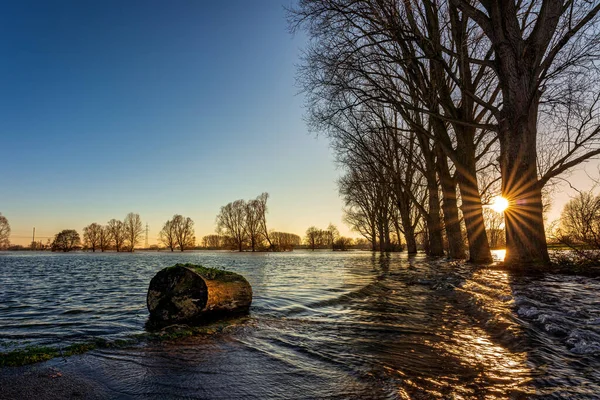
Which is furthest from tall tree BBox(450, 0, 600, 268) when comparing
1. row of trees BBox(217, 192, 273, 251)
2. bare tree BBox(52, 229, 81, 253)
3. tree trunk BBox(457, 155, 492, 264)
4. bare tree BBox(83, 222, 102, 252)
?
bare tree BBox(83, 222, 102, 252)

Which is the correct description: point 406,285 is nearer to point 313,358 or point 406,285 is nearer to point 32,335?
point 313,358

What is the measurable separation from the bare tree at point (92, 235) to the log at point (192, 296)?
10808 centimetres

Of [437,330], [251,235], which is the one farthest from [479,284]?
[251,235]

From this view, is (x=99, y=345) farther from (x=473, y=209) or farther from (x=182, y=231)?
(x=182, y=231)

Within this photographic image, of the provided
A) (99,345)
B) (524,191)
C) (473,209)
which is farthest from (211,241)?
(99,345)

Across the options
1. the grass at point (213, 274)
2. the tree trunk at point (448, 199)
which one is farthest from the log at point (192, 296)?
the tree trunk at point (448, 199)

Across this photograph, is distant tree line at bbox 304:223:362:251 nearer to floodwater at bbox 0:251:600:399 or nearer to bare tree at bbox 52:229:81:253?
bare tree at bbox 52:229:81:253

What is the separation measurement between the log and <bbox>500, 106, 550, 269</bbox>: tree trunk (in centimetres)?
851

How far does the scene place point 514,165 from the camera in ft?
31.7

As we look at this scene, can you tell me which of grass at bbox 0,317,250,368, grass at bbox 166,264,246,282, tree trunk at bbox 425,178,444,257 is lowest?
grass at bbox 0,317,250,368

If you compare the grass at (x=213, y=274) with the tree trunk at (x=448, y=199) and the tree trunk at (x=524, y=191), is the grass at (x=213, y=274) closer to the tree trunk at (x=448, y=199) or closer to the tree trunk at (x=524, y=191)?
the tree trunk at (x=524, y=191)

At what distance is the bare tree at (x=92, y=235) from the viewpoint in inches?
3767

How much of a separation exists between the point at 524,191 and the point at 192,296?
9.74 meters

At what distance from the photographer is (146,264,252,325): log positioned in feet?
18.3
